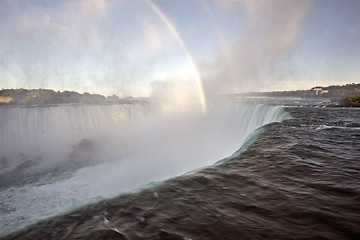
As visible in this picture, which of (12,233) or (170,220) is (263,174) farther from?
(12,233)

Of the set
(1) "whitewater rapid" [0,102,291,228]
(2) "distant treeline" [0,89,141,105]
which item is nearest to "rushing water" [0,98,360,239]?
(1) "whitewater rapid" [0,102,291,228]

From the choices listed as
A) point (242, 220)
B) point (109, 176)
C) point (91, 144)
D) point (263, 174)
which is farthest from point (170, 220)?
point (91, 144)

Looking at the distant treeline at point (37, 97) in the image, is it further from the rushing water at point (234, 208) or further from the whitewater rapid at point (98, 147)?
the rushing water at point (234, 208)

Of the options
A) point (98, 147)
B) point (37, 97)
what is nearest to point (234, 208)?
point (98, 147)

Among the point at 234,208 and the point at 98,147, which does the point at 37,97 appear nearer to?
the point at 98,147

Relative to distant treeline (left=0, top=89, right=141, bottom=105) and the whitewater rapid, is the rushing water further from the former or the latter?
distant treeline (left=0, top=89, right=141, bottom=105)

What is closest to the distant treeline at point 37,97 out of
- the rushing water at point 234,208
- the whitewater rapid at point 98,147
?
the whitewater rapid at point 98,147
